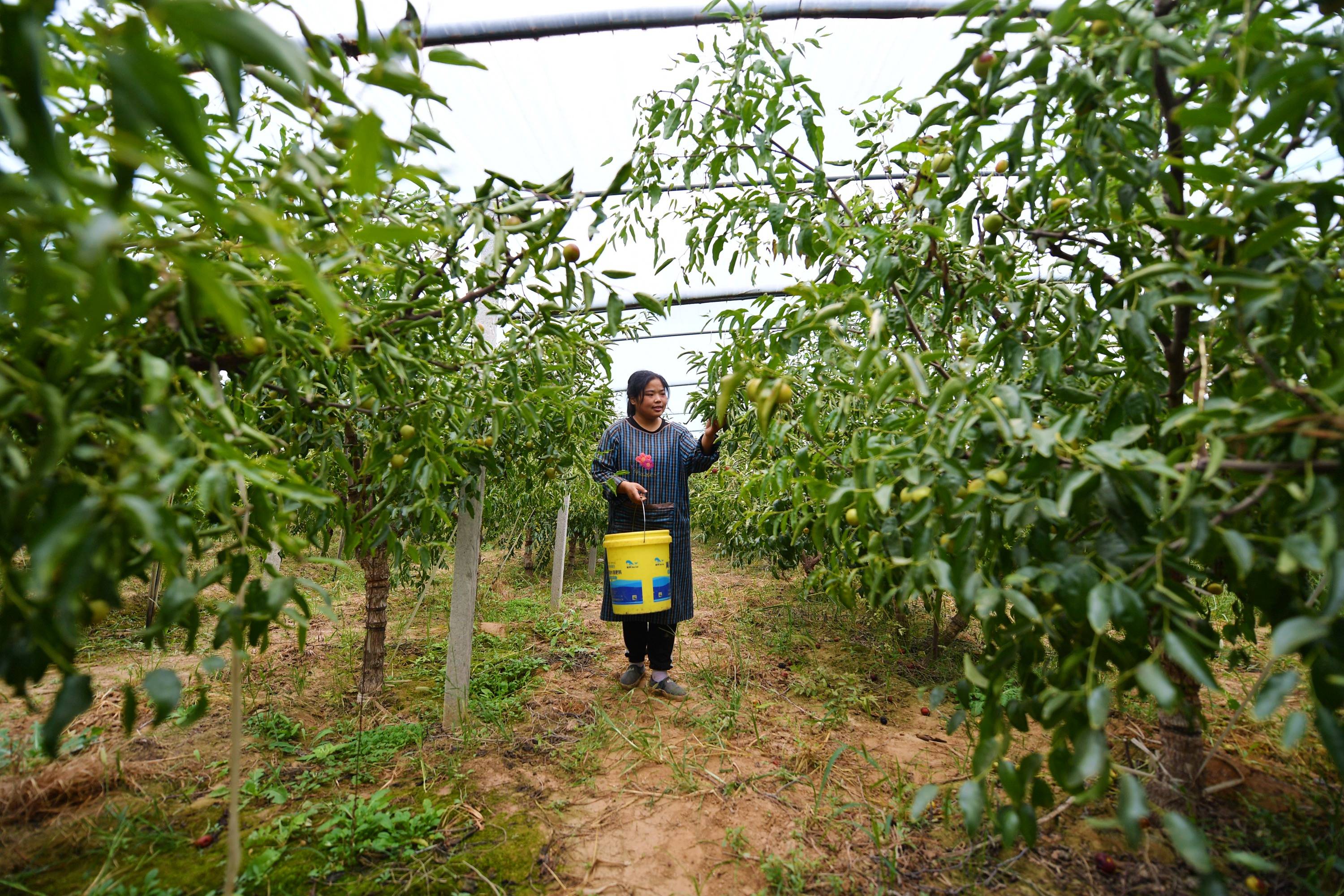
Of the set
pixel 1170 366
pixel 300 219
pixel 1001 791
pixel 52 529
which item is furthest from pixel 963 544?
pixel 1001 791

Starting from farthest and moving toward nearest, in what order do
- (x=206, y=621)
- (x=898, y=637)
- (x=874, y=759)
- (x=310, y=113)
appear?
(x=898, y=637)
(x=206, y=621)
(x=874, y=759)
(x=310, y=113)

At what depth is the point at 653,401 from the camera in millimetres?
2617

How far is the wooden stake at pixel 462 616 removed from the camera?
2.11m

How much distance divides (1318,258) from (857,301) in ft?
1.88

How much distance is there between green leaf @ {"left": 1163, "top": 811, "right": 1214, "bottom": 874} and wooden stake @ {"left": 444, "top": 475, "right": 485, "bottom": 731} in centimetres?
187

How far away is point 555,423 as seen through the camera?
2090 mm

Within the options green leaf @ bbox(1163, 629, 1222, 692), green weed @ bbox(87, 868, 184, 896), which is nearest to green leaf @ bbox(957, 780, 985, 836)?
green leaf @ bbox(1163, 629, 1222, 692)

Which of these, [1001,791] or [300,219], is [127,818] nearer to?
[300,219]

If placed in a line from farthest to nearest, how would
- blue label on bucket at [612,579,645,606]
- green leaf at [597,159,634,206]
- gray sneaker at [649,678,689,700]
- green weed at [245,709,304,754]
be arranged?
gray sneaker at [649,678,689,700]
blue label on bucket at [612,579,645,606]
green weed at [245,709,304,754]
green leaf at [597,159,634,206]

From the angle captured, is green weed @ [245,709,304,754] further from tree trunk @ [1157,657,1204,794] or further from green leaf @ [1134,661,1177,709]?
tree trunk @ [1157,657,1204,794]

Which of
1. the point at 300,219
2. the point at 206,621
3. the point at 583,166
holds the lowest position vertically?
the point at 206,621

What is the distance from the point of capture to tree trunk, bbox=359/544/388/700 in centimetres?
216

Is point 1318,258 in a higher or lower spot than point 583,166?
lower

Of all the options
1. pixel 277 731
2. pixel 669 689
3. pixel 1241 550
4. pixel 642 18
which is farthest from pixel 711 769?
pixel 642 18
